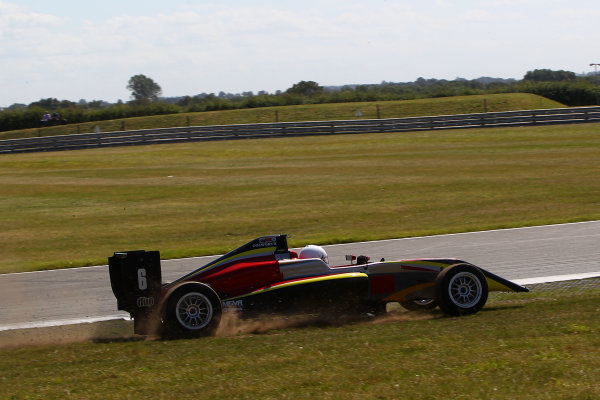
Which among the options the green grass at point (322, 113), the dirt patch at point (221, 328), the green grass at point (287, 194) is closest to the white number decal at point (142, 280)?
the dirt patch at point (221, 328)

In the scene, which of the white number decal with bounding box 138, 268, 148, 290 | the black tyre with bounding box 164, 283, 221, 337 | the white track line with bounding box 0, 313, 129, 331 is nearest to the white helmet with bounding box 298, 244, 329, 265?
the black tyre with bounding box 164, 283, 221, 337

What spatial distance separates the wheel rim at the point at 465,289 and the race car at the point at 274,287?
1 centimetres

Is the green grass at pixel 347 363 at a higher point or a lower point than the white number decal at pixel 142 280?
lower

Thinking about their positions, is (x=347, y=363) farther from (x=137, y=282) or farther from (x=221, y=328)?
(x=137, y=282)

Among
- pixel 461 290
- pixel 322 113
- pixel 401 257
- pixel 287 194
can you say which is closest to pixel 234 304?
pixel 461 290

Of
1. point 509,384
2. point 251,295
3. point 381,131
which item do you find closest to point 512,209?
point 251,295

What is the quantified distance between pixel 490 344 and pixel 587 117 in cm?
3887

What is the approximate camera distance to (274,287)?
327 inches

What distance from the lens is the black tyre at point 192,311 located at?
25.6 ft

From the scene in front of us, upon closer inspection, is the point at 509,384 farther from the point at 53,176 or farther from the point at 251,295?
the point at 53,176

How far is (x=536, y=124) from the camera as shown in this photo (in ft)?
136

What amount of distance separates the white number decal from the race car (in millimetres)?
11

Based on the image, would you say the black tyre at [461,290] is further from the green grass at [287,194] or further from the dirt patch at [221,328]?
the green grass at [287,194]

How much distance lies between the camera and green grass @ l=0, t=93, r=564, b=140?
53344 mm
